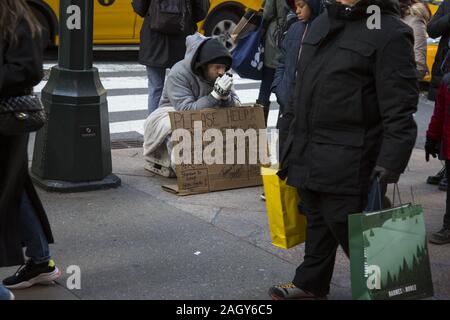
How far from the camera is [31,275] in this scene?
4.72 m

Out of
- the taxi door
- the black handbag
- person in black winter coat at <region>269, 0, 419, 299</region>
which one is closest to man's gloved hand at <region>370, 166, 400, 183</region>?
person in black winter coat at <region>269, 0, 419, 299</region>

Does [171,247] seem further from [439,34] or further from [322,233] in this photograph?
[439,34]

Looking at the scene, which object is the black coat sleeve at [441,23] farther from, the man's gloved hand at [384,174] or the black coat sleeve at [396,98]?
the man's gloved hand at [384,174]

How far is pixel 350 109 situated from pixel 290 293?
109 cm

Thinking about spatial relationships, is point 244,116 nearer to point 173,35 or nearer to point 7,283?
point 173,35

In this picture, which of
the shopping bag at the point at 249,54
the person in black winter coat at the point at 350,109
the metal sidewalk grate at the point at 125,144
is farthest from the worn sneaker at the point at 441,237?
the metal sidewalk grate at the point at 125,144

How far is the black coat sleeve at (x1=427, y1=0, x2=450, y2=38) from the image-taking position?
726 centimetres

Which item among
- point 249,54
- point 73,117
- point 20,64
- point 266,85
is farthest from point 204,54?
Answer: point 20,64

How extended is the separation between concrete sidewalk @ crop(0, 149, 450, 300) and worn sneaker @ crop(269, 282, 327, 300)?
0.44ft

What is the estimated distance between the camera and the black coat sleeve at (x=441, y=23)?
726cm

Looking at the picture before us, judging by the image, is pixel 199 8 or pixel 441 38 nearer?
pixel 441 38

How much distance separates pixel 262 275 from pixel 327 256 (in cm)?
73

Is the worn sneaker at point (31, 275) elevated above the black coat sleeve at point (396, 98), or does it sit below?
below

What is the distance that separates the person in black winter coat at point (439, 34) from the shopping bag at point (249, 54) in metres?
1.47
